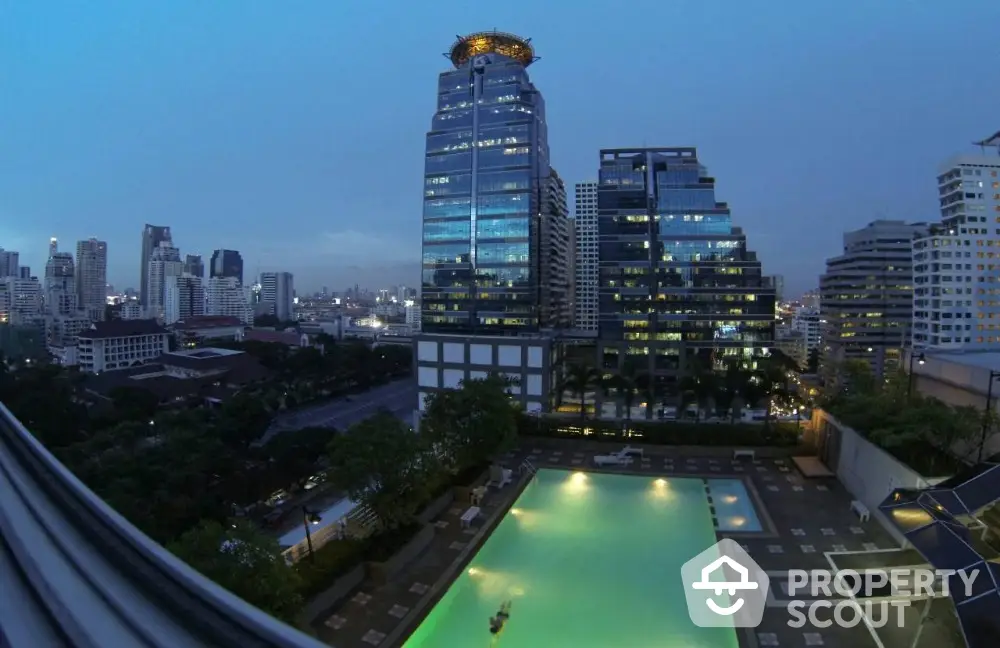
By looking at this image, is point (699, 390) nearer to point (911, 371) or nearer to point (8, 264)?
point (911, 371)

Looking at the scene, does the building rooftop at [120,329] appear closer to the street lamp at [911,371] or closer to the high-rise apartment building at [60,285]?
the high-rise apartment building at [60,285]

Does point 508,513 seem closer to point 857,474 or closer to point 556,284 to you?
point 857,474

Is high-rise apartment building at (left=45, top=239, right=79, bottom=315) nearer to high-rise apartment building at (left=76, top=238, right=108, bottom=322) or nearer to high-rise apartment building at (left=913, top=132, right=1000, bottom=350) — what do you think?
high-rise apartment building at (left=76, top=238, right=108, bottom=322)

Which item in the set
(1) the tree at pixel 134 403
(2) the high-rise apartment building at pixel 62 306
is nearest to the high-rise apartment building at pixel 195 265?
(2) the high-rise apartment building at pixel 62 306

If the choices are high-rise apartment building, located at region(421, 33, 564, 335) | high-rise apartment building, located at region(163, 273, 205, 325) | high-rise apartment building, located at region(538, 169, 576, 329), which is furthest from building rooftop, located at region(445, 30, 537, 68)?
high-rise apartment building, located at region(163, 273, 205, 325)

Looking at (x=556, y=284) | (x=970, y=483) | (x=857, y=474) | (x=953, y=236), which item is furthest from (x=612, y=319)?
(x=970, y=483)
